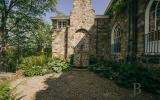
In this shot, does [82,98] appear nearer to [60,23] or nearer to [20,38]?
[60,23]

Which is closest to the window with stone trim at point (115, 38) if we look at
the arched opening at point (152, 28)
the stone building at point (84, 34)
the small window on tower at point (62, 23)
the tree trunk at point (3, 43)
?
the stone building at point (84, 34)

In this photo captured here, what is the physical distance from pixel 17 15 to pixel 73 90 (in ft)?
47.2

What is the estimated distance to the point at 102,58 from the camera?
19000 mm

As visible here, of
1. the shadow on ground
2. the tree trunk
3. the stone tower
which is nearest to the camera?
the shadow on ground

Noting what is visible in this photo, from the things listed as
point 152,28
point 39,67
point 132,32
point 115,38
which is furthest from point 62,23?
point 152,28

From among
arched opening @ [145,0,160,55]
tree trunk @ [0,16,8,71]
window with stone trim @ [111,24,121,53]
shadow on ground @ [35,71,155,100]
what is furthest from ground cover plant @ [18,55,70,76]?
arched opening @ [145,0,160,55]

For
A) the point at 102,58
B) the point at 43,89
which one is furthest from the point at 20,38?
the point at 43,89

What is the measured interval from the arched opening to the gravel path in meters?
2.14

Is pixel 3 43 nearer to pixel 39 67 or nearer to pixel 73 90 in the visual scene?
pixel 39 67

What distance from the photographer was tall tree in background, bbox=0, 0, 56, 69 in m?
20.1

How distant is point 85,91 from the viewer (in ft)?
29.7

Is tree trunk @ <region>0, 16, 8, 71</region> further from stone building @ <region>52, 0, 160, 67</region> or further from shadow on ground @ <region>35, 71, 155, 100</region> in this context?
shadow on ground @ <region>35, 71, 155, 100</region>

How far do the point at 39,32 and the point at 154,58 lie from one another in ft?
51.8

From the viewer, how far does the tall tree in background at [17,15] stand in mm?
20141
